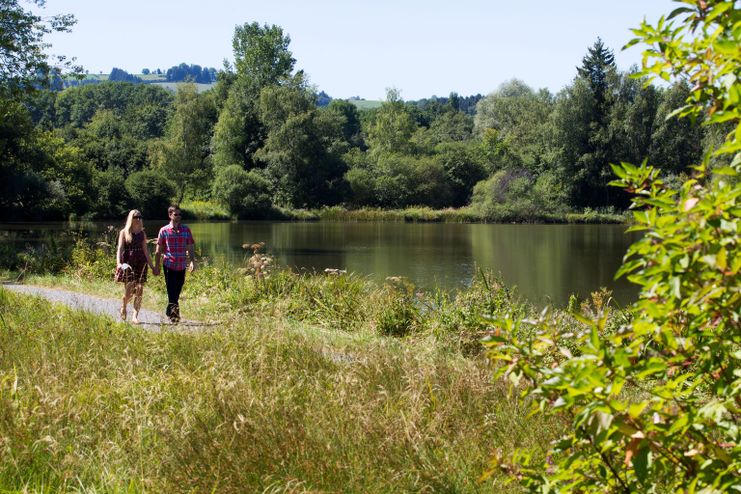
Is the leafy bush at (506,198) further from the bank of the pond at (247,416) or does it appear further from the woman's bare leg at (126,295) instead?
the bank of the pond at (247,416)

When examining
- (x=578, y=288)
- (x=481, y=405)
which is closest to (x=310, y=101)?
(x=578, y=288)

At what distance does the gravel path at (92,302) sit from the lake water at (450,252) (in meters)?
3.84

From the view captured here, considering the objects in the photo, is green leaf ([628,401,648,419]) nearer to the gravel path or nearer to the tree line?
the gravel path

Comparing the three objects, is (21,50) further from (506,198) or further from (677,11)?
(506,198)

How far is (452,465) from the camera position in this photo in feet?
13.0

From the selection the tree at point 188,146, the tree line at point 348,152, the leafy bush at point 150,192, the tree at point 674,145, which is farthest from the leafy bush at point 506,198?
the tree at point 188,146

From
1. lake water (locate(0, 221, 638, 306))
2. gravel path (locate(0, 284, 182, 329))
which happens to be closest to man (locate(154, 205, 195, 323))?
gravel path (locate(0, 284, 182, 329))

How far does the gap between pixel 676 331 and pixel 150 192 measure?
180ft

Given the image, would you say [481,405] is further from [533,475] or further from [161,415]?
[533,475]

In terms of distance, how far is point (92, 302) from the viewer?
426 inches

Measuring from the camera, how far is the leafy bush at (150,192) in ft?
176

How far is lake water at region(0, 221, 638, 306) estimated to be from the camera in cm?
2114

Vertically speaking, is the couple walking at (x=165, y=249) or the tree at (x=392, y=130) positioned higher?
the tree at (x=392, y=130)

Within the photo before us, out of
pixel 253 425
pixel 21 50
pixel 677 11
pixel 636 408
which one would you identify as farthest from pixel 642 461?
pixel 21 50
